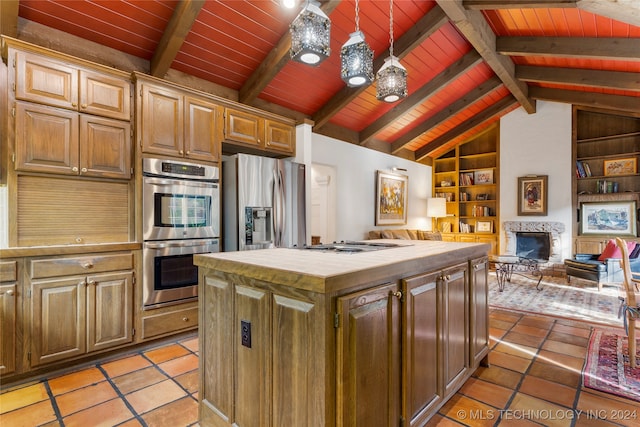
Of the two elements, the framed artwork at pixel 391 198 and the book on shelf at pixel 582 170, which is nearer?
the book on shelf at pixel 582 170

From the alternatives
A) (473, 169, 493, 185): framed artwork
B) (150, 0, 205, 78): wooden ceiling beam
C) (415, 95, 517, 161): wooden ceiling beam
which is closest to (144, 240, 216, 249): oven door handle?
(150, 0, 205, 78): wooden ceiling beam

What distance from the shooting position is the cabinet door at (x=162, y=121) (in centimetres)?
271

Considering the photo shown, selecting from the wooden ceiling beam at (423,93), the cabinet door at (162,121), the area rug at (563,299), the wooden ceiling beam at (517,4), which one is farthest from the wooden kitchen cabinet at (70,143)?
the area rug at (563,299)

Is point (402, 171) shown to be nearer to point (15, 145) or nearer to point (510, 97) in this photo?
point (510, 97)

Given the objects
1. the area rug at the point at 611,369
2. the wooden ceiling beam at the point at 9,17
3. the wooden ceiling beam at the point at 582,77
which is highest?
the wooden ceiling beam at the point at 582,77

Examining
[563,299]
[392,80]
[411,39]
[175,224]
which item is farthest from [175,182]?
[563,299]

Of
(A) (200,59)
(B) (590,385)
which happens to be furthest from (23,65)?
(B) (590,385)

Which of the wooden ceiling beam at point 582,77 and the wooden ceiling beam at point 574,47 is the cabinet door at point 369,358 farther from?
the wooden ceiling beam at point 582,77

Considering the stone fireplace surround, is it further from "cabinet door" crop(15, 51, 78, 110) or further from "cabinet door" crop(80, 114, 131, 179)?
"cabinet door" crop(15, 51, 78, 110)

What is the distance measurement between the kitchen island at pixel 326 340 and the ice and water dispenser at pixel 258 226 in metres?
1.60

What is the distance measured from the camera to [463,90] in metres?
5.68

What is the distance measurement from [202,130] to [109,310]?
1.73 metres

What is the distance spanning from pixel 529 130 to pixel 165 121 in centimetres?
706

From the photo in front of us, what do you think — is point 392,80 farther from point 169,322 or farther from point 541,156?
point 541,156
